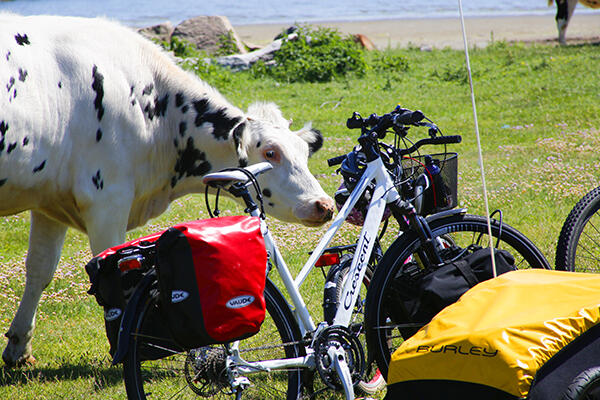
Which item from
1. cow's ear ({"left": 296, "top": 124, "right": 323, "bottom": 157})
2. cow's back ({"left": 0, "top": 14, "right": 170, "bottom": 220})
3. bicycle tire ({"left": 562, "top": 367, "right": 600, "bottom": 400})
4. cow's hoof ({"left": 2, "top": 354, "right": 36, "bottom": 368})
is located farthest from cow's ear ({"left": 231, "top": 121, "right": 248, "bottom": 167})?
bicycle tire ({"left": 562, "top": 367, "right": 600, "bottom": 400})

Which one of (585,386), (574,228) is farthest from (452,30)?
(585,386)

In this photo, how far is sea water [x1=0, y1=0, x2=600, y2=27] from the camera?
142 ft

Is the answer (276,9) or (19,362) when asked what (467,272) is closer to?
(19,362)

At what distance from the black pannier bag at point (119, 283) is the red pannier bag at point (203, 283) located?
21cm

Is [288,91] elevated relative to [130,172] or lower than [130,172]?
lower

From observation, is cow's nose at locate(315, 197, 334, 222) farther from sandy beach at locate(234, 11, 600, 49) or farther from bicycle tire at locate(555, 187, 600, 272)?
sandy beach at locate(234, 11, 600, 49)

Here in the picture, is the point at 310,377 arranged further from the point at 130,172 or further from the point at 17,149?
the point at 17,149

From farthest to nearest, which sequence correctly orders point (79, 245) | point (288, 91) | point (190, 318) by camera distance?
point (288, 91) → point (79, 245) → point (190, 318)

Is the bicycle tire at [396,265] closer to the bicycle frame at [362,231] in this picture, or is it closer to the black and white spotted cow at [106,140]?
the bicycle frame at [362,231]

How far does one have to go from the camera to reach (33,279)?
4891 millimetres

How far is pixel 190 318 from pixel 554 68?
1428 centimetres

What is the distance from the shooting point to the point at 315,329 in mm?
3600

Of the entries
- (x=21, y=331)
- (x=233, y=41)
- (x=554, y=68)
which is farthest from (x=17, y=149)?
(x=233, y=41)

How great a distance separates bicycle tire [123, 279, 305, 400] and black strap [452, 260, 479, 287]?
2.89 ft
